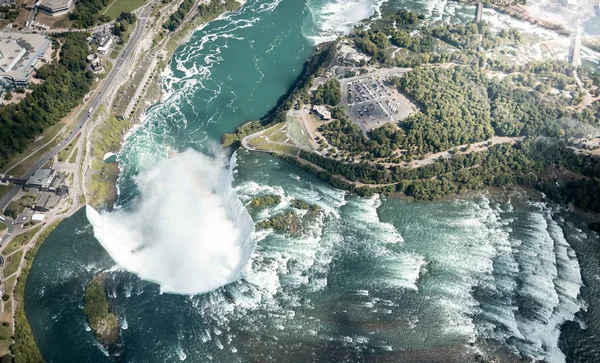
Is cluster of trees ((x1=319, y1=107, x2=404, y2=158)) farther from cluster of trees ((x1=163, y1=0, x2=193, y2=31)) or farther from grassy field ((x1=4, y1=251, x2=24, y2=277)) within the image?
grassy field ((x1=4, y1=251, x2=24, y2=277))

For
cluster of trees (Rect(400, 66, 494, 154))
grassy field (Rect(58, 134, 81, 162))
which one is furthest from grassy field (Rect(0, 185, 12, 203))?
cluster of trees (Rect(400, 66, 494, 154))

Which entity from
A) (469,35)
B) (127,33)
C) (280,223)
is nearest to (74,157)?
(127,33)

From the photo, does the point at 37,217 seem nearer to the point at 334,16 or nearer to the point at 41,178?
the point at 41,178

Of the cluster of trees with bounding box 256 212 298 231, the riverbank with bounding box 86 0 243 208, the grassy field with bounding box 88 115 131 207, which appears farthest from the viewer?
the riverbank with bounding box 86 0 243 208

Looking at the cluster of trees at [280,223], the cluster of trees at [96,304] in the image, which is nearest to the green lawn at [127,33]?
the cluster of trees at [280,223]

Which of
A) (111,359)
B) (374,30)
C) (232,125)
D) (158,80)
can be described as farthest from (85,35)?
(111,359)

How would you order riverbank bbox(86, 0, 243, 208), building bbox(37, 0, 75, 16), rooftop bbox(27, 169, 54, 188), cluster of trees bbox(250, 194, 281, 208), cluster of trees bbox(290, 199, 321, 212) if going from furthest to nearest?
building bbox(37, 0, 75, 16) < riverbank bbox(86, 0, 243, 208) < rooftop bbox(27, 169, 54, 188) < cluster of trees bbox(290, 199, 321, 212) < cluster of trees bbox(250, 194, 281, 208)

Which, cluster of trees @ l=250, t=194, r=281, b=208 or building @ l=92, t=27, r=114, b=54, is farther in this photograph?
building @ l=92, t=27, r=114, b=54
